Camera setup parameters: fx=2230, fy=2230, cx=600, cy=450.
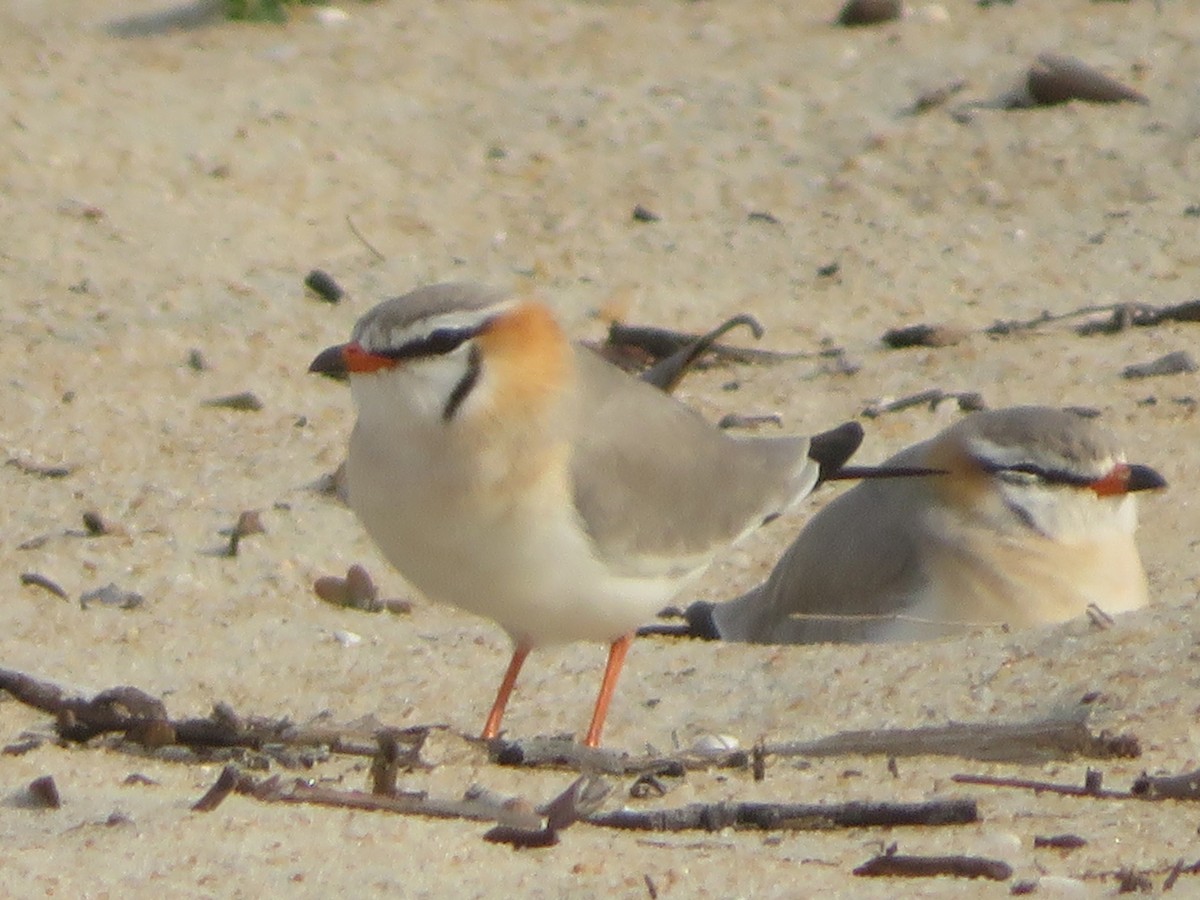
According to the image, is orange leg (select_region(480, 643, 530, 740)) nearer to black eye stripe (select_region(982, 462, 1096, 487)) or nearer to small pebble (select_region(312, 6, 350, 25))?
black eye stripe (select_region(982, 462, 1096, 487))

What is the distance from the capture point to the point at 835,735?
5.18 m

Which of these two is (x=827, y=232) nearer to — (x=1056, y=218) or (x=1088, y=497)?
(x=1056, y=218)

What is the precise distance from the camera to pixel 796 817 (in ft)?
14.2

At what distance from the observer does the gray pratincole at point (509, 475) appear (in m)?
5.39

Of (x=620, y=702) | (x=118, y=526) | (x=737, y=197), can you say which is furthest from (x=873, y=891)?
(x=737, y=197)

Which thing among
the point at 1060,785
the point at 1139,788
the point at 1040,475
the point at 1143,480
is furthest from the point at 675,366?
the point at 1139,788

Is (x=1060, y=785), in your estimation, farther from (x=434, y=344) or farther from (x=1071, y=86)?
(x=1071, y=86)

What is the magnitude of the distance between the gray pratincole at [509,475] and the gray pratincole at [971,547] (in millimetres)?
914

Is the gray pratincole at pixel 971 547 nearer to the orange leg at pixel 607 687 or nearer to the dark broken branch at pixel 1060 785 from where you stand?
the orange leg at pixel 607 687

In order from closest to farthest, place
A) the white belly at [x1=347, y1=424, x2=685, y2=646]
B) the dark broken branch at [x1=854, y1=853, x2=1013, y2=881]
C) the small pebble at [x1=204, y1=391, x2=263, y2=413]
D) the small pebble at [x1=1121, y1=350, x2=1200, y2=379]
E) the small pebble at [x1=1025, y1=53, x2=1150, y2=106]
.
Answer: the dark broken branch at [x1=854, y1=853, x2=1013, y2=881], the white belly at [x1=347, y1=424, x2=685, y2=646], the small pebble at [x1=1121, y1=350, x2=1200, y2=379], the small pebble at [x1=204, y1=391, x2=263, y2=413], the small pebble at [x1=1025, y1=53, x2=1150, y2=106]

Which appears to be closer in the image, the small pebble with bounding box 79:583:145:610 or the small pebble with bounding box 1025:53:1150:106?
the small pebble with bounding box 79:583:145:610

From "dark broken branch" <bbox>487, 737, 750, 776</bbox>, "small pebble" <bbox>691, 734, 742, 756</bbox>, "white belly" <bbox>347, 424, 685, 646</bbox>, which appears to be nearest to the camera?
"dark broken branch" <bbox>487, 737, 750, 776</bbox>

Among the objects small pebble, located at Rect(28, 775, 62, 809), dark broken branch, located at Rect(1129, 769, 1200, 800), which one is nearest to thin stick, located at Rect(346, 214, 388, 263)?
small pebble, located at Rect(28, 775, 62, 809)

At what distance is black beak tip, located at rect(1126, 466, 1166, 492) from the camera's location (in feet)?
22.4
